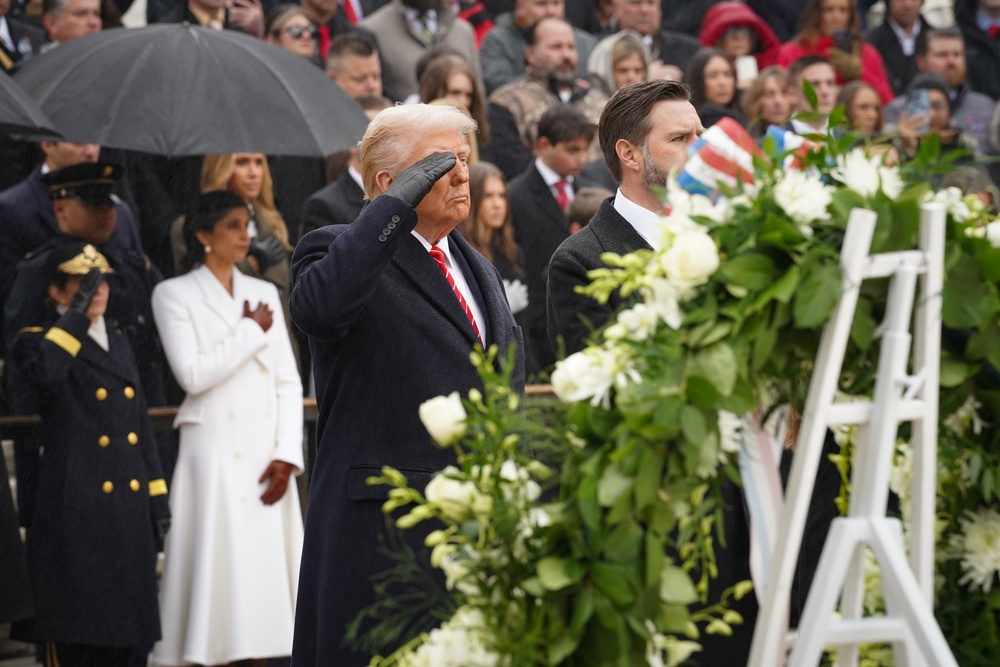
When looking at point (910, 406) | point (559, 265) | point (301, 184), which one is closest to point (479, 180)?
point (301, 184)

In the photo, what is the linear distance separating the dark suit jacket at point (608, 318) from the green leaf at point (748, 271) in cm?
139

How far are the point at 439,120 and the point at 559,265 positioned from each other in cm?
54

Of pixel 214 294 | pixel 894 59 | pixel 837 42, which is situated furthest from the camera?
pixel 894 59

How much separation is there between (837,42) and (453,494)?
371 inches

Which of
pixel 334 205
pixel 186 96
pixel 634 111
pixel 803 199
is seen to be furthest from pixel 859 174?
pixel 334 205

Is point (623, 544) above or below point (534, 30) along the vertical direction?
below

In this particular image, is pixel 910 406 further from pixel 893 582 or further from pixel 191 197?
pixel 191 197

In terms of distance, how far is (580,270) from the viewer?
4.21 m

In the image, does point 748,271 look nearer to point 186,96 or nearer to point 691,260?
point 691,260

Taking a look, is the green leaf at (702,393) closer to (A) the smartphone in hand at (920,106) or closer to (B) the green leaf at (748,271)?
(B) the green leaf at (748,271)

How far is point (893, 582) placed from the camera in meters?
2.61

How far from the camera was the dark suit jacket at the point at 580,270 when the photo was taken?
4.20 metres

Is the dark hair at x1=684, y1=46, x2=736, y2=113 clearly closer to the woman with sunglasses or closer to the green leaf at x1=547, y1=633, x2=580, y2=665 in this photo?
the woman with sunglasses

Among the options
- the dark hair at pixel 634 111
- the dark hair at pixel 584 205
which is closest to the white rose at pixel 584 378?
the dark hair at pixel 634 111
